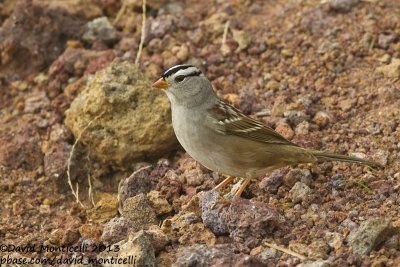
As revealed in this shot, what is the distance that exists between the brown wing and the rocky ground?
0.38 meters

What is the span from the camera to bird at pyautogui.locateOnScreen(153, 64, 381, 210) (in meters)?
5.11

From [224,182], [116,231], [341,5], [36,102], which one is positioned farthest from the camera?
[341,5]

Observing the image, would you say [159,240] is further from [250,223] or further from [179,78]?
[179,78]

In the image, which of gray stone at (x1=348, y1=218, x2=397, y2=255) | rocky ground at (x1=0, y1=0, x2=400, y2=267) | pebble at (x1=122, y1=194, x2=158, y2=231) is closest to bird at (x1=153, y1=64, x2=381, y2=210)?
rocky ground at (x1=0, y1=0, x2=400, y2=267)

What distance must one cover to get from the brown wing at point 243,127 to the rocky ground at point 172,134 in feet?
1.25

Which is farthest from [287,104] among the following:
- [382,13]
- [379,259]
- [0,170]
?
[0,170]

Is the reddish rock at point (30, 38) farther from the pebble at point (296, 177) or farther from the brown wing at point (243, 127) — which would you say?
the pebble at point (296, 177)

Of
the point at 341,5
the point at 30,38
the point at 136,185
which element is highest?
the point at 30,38

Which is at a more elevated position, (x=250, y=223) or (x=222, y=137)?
(x=222, y=137)

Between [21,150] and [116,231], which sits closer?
[116,231]

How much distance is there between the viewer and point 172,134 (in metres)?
6.12

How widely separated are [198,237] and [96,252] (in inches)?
35.8

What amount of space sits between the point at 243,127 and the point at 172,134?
1.08 meters

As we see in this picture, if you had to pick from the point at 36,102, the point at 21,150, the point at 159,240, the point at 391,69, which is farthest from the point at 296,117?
the point at 36,102
